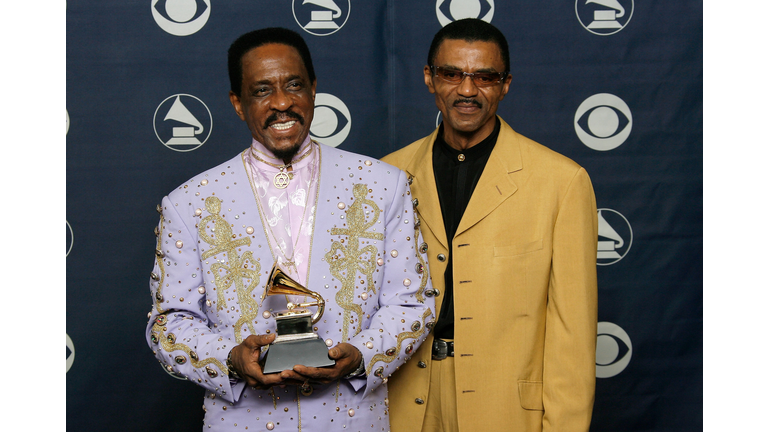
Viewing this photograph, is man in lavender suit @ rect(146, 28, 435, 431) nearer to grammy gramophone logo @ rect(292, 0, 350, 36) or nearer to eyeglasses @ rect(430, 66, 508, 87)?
eyeglasses @ rect(430, 66, 508, 87)

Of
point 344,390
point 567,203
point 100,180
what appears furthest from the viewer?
point 100,180

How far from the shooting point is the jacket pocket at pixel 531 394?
2.34 m

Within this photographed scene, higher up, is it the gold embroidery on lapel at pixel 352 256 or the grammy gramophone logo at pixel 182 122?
the grammy gramophone logo at pixel 182 122

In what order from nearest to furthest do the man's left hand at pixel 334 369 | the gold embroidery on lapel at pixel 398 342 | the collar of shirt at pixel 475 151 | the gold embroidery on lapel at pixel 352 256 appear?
the man's left hand at pixel 334 369 < the gold embroidery on lapel at pixel 398 342 < the gold embroidery on lapel at pixel 352 256 < the collar of shirt at pixel 475 151

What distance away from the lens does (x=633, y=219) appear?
3463 mm

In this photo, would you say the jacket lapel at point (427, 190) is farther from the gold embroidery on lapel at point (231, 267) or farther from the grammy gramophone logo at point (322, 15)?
the grammy gramophone logo at point (322, 15)

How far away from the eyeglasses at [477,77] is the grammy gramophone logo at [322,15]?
1.14 metres

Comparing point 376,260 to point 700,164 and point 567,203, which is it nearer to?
point 567,203

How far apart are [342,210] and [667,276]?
209cm

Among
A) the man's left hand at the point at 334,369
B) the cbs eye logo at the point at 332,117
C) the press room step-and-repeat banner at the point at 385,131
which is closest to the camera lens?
the man's left hand at the point at 334,369

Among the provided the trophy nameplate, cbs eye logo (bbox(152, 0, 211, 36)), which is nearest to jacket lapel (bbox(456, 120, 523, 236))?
the trophy nameplate

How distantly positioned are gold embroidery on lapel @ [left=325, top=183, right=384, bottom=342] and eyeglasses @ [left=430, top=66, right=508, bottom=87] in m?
0.60

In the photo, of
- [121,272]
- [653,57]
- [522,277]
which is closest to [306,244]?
[522,277]

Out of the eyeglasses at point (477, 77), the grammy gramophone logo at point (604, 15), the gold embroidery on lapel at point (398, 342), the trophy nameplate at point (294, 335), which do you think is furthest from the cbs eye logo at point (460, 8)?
the trophy nameplate at point (294, 335)
